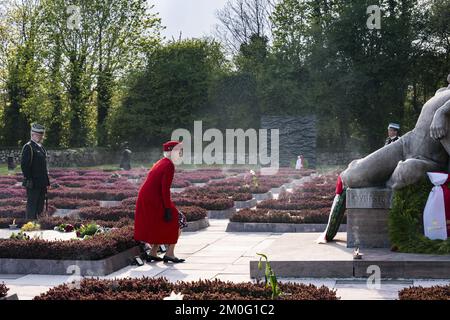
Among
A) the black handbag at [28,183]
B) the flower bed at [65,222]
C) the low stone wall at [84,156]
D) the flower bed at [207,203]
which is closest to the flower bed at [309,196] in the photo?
the flower bed at [207,203]

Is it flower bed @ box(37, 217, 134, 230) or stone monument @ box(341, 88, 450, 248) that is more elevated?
stone monument @ box(341, 88, 450, 248)

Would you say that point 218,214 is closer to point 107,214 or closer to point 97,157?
point 107,214

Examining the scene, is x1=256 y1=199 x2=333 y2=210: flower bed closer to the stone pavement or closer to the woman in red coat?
the stone pavement

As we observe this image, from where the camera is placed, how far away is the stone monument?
873 cm

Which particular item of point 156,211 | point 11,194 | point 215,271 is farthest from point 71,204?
point 215,271

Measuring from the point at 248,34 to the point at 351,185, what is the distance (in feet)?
163

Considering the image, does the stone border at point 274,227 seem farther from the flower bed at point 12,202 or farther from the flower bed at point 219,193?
the flower bed at point 12,202

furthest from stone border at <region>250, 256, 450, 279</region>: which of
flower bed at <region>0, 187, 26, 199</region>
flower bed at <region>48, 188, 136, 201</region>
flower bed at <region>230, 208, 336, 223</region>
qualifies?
flower bed at <region>0, 187, 26, 199</region>

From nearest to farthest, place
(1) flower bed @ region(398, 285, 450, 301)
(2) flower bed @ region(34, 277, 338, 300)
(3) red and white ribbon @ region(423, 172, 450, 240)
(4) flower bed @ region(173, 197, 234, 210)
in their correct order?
(1) flower bed @ region(398, 285, 450, 301) → (2) flower bed @ region(34, 277, 338, 300) → (3) red and white ribbon @ region(423, 172, 450, 240) → (4) flower bed @ region(173, 197, 234, 210)

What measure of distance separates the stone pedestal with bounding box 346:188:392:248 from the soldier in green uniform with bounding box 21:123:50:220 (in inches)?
258

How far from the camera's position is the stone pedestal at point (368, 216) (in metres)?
8.95
